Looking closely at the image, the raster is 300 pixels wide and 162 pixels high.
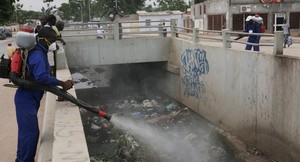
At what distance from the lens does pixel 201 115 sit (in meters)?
13.5

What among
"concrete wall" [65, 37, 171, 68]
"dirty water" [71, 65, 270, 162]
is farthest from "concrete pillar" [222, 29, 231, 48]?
"concrete wall" [65, 37, 171, 68]

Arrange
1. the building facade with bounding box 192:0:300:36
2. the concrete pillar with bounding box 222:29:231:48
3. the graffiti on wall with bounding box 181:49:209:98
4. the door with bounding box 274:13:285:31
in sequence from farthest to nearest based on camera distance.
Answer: the door with bounding box 274:13:285:31 → the building facade with bounding box 192:0:300:36 → the graffiti on wall with bounding box 181:49:209:98 → the concrete pillar with bounding box 222:29:231:48

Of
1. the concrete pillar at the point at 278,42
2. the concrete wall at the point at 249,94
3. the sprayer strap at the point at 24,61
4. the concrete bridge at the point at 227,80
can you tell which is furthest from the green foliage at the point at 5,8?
the sprayer strap at the point at 24,61

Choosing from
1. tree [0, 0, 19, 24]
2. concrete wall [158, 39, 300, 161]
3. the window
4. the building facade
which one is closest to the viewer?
concrete wall [158, 39, 300, 161]

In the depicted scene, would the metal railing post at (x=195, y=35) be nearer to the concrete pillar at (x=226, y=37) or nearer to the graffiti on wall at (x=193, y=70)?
the graffiti on wall at (x=193, y=70)

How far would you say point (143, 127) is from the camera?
12547 mm

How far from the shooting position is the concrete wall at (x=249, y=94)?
27.3 ft

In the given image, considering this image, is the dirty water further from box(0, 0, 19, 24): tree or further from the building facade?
box(0, 0, 19, 24): tree

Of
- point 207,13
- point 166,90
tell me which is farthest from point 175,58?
point 207,13

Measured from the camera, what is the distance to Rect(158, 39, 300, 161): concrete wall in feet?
27.3

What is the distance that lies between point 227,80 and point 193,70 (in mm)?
2628

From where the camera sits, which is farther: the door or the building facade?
the door

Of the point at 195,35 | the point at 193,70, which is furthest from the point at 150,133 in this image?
the point at 195,35

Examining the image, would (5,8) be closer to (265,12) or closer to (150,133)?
(265,12)
